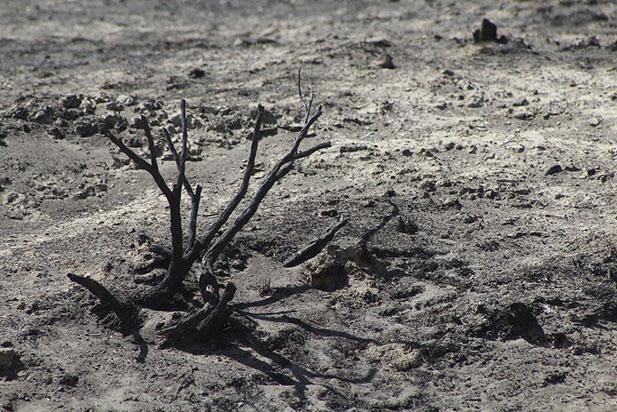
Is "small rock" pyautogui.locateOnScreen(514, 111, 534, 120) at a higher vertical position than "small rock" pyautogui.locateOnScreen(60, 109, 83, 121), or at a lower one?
Answer: lower

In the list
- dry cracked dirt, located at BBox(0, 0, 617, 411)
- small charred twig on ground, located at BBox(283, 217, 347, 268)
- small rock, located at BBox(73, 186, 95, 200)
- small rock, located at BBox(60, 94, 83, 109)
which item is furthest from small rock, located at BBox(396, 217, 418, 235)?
small rock, located at BBox(60, 94, 83, 109)

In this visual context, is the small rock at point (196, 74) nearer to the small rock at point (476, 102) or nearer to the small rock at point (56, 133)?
the small rock at point (56, 133)

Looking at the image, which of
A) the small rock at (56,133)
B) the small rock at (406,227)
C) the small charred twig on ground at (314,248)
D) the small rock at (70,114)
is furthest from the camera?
the small rock at (70,114)

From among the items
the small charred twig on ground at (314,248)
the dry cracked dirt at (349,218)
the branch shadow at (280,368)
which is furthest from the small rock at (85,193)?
the branch shadow at (280,368)

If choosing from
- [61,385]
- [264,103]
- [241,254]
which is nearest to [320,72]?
[264,103]

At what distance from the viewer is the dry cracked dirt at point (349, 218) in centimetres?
422

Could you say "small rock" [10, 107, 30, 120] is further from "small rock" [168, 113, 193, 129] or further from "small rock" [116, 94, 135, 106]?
"small rock" [168, 113, 193, 129]

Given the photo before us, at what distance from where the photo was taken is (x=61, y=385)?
412cm

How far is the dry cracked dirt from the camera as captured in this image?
4219mm

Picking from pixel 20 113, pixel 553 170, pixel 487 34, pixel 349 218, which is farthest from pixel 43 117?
pixel 487 34

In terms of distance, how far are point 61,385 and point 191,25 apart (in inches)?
244

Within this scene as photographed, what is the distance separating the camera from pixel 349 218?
538cm

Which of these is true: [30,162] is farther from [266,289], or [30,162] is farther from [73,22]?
[73,22]

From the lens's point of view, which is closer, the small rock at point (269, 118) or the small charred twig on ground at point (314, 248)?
the small charred twig on ground at point (314, 248)
